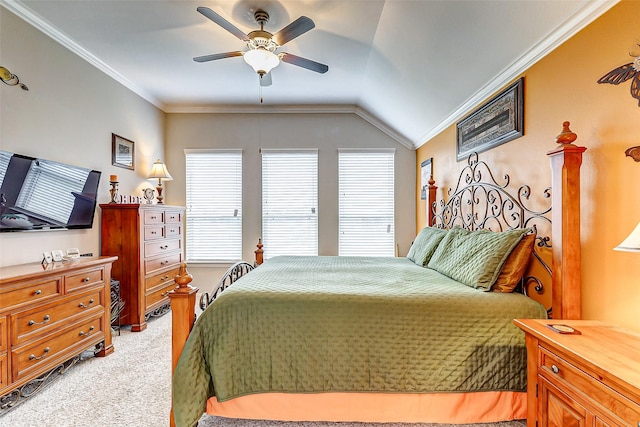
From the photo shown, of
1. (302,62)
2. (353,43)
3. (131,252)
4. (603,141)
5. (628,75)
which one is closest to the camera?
(628,75)

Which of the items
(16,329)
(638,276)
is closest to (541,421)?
(638,276)

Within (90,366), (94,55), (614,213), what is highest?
(94,55)

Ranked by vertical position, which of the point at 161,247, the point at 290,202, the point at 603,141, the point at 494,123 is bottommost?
the point at 161,247

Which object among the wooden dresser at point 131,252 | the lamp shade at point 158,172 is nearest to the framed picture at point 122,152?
the lamp shade at point 158,172

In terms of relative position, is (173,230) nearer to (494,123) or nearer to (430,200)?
(430,200)

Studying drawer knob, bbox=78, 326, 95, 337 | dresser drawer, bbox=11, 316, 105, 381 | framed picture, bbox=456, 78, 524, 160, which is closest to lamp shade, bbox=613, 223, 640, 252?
framed picture, bbox=456, 78, 524, 160

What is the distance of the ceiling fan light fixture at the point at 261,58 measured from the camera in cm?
219

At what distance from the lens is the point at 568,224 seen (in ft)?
5.20

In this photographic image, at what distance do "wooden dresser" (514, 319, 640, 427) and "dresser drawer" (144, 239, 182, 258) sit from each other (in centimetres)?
352

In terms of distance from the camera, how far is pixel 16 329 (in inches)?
75.7

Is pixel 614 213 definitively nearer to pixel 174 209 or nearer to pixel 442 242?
pixel 442 242

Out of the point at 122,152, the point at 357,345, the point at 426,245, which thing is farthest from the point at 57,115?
the point at 426,245

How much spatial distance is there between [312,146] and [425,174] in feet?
Answer: 5.66

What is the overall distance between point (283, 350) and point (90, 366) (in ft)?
6.56
